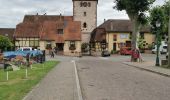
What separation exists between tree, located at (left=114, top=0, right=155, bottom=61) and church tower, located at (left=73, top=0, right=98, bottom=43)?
6027 centimetres

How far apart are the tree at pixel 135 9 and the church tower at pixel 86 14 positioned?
60.3 metres

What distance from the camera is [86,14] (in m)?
117

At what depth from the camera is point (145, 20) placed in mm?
55750

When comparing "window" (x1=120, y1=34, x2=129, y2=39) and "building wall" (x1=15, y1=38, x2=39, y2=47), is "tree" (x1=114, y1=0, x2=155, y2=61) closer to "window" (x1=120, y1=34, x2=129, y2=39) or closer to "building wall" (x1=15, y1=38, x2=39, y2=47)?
"building wall" (x1=15, y1=38, x2=39, y2=47)

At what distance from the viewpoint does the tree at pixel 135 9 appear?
53062mm

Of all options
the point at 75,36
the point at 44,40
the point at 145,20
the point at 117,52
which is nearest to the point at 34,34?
the point at 44,40

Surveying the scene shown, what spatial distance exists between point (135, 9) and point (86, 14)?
6381 centimetres

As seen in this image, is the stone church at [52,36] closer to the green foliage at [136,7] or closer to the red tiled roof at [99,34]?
the red tiled roof at [99,34]

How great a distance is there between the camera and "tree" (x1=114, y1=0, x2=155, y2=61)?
5306cm

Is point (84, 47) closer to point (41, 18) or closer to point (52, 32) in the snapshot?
point (41, 18)

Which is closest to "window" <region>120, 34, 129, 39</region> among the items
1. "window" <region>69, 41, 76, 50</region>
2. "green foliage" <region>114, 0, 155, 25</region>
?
"window" <region>69, 41, 76, 50</region>

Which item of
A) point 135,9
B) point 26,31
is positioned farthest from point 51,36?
point 135,9

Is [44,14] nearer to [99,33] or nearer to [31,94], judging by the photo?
[99,33]

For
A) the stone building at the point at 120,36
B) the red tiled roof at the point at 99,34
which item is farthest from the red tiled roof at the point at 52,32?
the stone building at the point at 120,36
